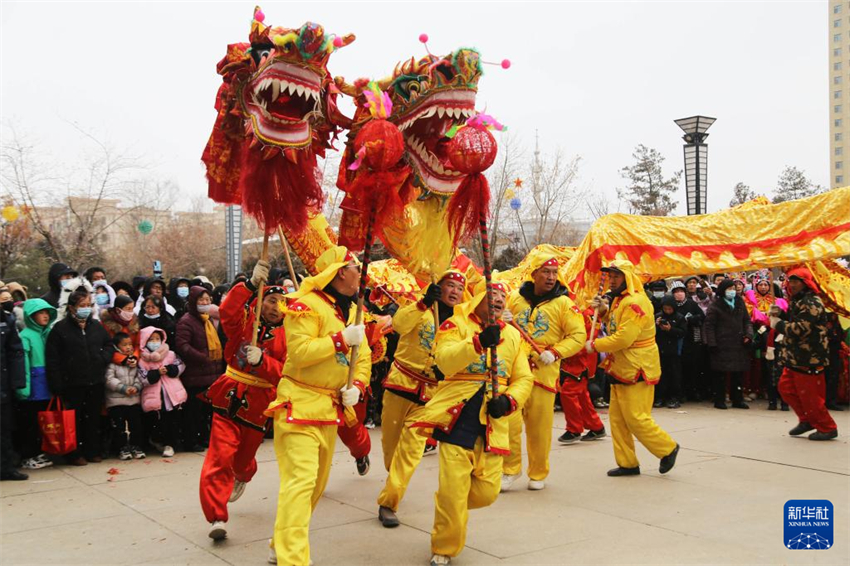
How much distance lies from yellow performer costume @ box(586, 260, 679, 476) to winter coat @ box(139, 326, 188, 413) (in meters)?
4.06

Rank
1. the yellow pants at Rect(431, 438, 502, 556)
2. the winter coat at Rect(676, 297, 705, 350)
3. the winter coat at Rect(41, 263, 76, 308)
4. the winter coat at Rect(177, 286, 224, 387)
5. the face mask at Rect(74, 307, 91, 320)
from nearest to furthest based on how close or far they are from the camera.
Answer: the yellow pants at Rect(431, 438, 502, 556)
the face mask at Rect(74, 307, 91, 320)
the winter coat at Rect(177, 286, 224, 387)
the winter coat at Rect(41, 263, 76, 308)
the winter coat at Rect(676, 297, 705, 350)

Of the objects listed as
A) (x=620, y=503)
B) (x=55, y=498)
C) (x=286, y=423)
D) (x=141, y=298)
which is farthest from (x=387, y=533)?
(x=141, y=298)

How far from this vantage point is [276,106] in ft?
16.5

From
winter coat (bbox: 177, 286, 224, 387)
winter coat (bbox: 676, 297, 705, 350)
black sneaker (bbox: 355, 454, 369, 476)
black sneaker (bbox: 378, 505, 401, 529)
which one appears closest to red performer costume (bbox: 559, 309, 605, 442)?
black sneaker (bbox: 355, 454, 369, 476)

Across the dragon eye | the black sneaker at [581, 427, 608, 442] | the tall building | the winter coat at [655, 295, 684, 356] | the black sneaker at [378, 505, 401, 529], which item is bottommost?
the black sneaker at [581, 427, 608, 442]

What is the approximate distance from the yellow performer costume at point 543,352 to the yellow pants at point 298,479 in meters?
1.94

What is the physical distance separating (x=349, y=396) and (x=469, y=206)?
1423 millimetres

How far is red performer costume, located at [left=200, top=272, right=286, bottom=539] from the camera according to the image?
507cm

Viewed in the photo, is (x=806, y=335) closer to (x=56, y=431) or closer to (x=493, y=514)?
(x=493, y=514)

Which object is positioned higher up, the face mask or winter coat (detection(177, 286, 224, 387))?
the face mask

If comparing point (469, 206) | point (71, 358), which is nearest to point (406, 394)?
point (469, 206)

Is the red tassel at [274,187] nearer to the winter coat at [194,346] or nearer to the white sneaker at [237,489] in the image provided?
the white sneaker at [237,489]

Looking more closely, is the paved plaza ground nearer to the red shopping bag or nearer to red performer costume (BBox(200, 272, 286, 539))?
the red shopping bag

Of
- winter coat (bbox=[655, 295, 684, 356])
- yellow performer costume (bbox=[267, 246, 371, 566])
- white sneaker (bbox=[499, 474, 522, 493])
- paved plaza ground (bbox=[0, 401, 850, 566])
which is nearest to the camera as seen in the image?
yellow performer costume (bbox=[267, 246, 371, 566])
